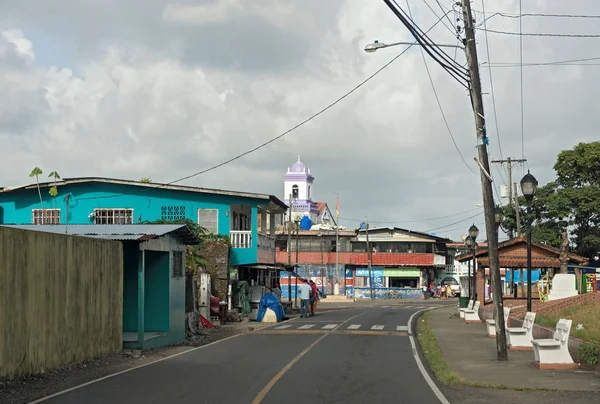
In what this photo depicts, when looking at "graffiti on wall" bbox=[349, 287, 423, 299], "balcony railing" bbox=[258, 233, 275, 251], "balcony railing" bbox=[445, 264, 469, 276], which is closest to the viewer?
"balcony railing" bbox=[258, 233, 275, 251]

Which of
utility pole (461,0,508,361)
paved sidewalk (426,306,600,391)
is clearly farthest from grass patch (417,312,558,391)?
utility pole (461,0,508,361)

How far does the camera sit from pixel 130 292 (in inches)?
922

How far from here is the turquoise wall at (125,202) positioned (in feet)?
137

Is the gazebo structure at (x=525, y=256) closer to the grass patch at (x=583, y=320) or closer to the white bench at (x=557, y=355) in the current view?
the grass patch at (x=583, y=320)

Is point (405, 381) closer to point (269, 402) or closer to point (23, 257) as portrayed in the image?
point (269, 402)

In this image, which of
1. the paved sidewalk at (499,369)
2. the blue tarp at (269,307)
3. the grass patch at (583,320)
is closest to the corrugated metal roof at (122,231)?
the paved sidewalk at (499,369)

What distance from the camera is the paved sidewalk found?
565 inches

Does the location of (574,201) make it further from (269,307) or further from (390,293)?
(390,293)

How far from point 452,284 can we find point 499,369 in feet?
252

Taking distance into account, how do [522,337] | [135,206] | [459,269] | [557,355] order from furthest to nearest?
[459,269], [135,206], [522,337], [557,355]

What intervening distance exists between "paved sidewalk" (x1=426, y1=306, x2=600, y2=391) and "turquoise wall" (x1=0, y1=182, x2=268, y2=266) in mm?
18334

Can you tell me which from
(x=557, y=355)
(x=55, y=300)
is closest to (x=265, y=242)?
(x=55, y=300)

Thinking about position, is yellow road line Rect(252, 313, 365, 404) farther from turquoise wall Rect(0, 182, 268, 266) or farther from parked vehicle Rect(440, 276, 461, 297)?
parked vehicle Rect(440, 276, 461, 297)

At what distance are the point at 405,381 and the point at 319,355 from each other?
5098 millimetres
